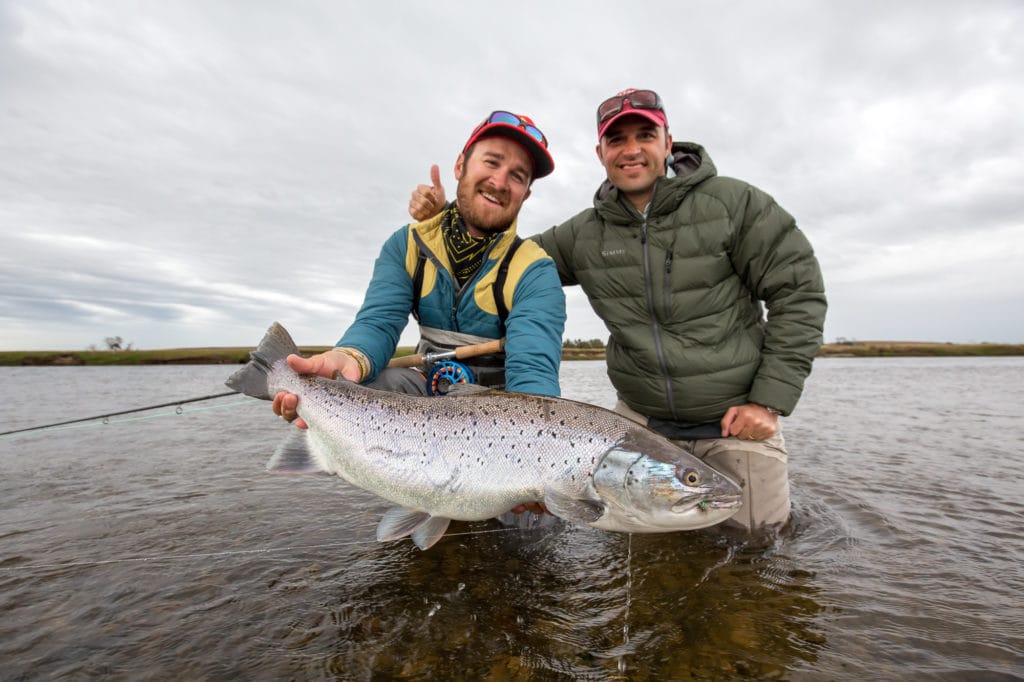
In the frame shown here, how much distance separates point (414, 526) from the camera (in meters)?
3.34

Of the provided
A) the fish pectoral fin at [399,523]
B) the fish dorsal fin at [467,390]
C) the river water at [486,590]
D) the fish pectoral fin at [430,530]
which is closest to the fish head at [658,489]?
the river water at [486,590]

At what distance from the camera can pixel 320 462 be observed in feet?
11.6

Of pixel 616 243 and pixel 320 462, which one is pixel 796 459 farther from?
pixel 320 462

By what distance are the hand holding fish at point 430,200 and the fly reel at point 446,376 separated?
57.2 inches

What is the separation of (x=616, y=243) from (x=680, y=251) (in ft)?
1.86

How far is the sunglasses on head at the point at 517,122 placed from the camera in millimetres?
4457

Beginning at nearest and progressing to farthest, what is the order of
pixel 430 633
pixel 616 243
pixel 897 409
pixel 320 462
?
pixel 430 633
pixel 320 462
pixel 616 243
pixel 897 409

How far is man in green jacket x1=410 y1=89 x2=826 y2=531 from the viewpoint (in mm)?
4250

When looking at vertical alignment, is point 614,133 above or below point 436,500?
above

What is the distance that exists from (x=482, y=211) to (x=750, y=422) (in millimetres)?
2831

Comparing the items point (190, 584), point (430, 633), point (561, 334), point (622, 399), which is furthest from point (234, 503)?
point (622, 399)

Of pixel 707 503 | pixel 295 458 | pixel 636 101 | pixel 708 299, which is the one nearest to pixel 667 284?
pixel 708 299

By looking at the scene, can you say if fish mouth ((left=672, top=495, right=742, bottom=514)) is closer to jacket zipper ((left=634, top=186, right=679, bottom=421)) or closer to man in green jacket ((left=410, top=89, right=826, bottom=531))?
man in green jacket ((left=410, top=89, right=826, bottom=531))

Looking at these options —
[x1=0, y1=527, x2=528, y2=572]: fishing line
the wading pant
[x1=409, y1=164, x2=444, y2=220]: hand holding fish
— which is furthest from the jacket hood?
[x1=0, y1=527, x2=528, y2=572]: fishing line
